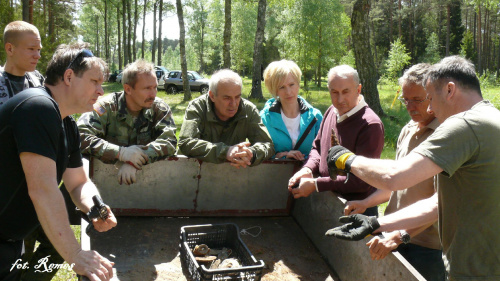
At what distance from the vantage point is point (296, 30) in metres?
32.0

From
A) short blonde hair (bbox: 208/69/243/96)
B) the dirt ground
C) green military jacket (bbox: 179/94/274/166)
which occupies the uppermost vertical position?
short blonde hair (bbox: 208/69/243/96)

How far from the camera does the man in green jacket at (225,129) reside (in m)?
3.98

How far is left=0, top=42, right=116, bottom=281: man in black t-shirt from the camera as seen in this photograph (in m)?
2.01

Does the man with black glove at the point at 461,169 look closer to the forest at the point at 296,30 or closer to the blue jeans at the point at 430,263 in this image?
the blue jeans at the point at 430,263

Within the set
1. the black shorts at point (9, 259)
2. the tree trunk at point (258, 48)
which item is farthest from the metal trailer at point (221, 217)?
the tree trunk at point (258, 48)

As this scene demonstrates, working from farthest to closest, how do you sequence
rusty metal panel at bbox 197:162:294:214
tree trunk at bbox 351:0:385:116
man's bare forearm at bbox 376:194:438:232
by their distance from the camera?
tree trunk at bbox 351:0:385:116
rusty metal panel at bbox 197:162:294:214
man's bare forearm at bbox 376:194:438:232

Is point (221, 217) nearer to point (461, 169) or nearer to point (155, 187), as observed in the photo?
point (155, 187)

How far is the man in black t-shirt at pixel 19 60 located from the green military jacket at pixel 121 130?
63cm

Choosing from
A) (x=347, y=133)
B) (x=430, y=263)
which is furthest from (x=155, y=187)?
(x=430, y=263)

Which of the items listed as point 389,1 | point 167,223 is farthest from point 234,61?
point 167,223

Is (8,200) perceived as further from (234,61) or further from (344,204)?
(234,61)

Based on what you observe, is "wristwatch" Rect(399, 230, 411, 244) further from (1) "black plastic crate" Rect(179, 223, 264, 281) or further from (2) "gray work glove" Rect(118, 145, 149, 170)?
(2) "gray work glove" Rect(118, 145, 149, 170)

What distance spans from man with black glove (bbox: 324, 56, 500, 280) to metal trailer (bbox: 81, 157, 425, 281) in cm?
99

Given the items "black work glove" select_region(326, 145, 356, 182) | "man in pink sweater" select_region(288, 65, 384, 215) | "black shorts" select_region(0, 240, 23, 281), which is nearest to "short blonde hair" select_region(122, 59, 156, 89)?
"man in pink sweater" select_region(288, 65, 384, 215)
